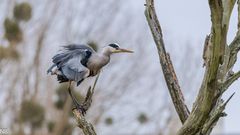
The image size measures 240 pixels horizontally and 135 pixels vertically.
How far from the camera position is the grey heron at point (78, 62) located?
101 inches

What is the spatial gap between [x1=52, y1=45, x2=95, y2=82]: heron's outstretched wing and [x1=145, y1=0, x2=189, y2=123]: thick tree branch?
0.47m

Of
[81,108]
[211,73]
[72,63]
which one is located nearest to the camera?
[211,73]

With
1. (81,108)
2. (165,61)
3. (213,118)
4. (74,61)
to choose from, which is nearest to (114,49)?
(74,61)

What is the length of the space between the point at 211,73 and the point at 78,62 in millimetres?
901

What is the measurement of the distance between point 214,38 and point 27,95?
17.6 metres

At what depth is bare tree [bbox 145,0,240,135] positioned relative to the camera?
1.73 meters

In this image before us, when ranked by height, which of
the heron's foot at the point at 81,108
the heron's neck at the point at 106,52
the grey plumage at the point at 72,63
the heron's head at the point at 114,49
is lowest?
the heron's foot at the point at 81,108

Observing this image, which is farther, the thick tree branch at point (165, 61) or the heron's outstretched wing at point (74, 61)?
the heron's outstretched wing at point (74, 61)

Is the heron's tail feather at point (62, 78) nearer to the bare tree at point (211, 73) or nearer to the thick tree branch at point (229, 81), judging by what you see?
the bare tree at point (211, 73)

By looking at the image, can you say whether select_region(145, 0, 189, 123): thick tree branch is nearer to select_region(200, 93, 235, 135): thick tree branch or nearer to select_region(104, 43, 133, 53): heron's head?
select_region(200, 93, 235, 135): thick tree branch

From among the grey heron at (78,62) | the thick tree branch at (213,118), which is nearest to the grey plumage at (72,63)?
the grey heron at (78,62)

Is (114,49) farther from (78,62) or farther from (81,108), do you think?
(81,108)

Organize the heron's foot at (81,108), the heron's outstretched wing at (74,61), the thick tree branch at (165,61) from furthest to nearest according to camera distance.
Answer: the heron's outstretched wing at (74,61)
the heron's foot at (81,108)
the thick tree branch at (165,61)

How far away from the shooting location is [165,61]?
2.14 metres
